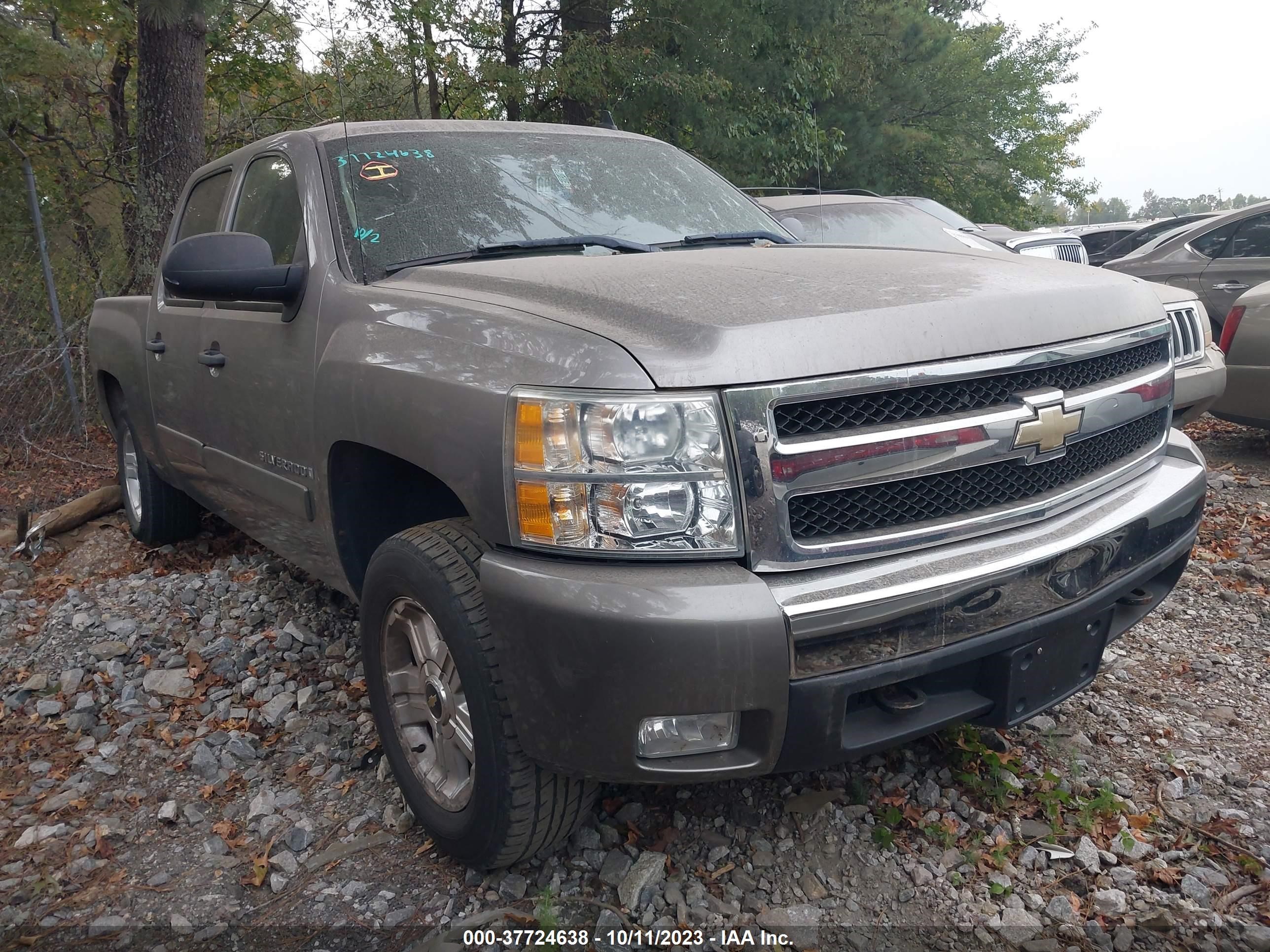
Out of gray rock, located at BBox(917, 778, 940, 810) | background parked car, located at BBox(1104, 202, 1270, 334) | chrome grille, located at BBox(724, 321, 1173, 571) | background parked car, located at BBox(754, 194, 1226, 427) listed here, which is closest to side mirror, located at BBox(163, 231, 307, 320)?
chrome grille, located at BBox(724, 321, 1173, 571)

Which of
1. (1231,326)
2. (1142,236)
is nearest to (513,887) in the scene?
(1231,326)

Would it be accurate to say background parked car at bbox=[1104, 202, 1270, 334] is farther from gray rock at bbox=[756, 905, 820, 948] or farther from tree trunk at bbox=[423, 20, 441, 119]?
gray rock at bbox=[756, 905, 820, 948]

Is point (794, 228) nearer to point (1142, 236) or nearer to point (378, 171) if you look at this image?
point (378, 171)

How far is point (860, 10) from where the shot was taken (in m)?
14.3

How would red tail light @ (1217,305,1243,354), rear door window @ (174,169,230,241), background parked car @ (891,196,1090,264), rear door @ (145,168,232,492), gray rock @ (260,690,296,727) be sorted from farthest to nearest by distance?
background parked car @ (891,196,1090,264) → red tail light @ (1217,305,1243,354) → rear door window @ (174,169,230,241) → rear door @ (145,168,232,492) → gray rock @ (260,690,296,727)

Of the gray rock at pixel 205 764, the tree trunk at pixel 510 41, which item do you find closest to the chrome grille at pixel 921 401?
the gray rock at pixel 205 764

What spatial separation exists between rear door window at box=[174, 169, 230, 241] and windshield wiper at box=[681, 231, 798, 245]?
197 cm

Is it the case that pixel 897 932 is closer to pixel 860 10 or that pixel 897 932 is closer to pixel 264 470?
pixel 264 470

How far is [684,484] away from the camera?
191 centimetres

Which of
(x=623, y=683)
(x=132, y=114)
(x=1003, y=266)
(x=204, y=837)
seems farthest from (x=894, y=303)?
(x=132, y=114)

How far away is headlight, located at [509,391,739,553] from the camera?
190 centimetres

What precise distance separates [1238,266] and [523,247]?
770cm

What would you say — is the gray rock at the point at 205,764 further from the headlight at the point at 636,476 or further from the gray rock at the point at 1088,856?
the gray rock at the point at 1088,856

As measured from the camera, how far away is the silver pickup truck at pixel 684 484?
1905mm
